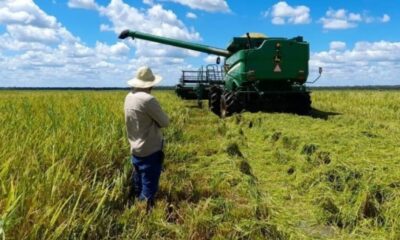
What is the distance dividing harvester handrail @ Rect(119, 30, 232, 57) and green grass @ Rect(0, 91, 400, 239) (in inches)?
375

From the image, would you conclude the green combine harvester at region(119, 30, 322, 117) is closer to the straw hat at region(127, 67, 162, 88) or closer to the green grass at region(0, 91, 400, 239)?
the green grass at region(0, 91, 400, 239)

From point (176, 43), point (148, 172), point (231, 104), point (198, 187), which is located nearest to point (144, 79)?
point (148, 172)

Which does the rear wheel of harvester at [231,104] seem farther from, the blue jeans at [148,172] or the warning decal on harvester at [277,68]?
the blue jeans at [148,172]

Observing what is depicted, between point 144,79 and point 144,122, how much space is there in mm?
428

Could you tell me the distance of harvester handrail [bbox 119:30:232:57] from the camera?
17547 millimetres

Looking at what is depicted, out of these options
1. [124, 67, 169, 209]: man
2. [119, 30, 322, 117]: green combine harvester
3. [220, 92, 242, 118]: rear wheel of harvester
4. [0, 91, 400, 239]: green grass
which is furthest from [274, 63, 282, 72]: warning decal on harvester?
[124, 67, 169, 209]: man

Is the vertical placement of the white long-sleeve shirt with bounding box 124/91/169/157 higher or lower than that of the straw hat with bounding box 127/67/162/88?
lower

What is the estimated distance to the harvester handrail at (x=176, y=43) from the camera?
17.5 metres

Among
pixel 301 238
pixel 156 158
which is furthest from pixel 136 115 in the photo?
pixel 301 238

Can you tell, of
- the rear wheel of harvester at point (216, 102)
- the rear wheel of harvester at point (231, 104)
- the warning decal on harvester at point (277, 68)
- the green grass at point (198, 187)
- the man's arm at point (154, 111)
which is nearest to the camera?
the green grass at point (198, 187)

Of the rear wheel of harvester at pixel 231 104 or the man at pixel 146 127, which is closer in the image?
the man at pixel 146 127

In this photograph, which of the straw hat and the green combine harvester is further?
the green combine harvester

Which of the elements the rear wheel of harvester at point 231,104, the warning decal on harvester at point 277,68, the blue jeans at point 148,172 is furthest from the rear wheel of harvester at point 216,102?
the blue jeans at point 148,172

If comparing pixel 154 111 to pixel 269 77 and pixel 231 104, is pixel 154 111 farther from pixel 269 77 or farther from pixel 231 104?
pixel 231 104
